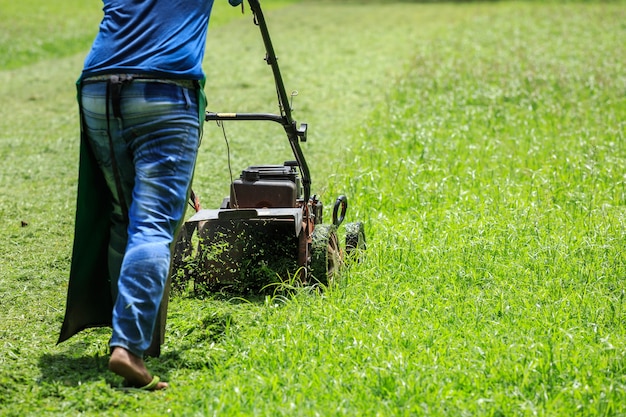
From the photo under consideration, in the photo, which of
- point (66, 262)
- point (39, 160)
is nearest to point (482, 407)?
point (66, 262)

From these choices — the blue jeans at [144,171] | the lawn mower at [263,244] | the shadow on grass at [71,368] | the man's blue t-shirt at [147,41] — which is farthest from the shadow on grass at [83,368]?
the man's blue t-shirt at [147,41]

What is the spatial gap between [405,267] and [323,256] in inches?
24.8

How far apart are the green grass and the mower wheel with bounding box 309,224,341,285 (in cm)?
9

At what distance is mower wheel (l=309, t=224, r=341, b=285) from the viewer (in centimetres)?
516

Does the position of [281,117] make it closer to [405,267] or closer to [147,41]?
[405,267]

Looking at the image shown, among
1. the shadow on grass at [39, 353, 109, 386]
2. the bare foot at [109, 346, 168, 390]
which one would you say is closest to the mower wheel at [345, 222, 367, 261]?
the shadow on grass at [39, 353, 109, 386]

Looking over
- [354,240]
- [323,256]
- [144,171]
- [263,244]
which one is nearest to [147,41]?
[144,171]

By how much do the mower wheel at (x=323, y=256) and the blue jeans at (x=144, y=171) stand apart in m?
1.13

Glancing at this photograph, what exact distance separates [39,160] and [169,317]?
4.75 m

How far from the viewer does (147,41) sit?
4117 mm

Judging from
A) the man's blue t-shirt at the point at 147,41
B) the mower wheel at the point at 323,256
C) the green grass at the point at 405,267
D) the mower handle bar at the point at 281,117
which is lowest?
the green grass at the point at 405,267

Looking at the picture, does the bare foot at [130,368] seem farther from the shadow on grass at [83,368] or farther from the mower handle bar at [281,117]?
the mower handle bar at [281,117]

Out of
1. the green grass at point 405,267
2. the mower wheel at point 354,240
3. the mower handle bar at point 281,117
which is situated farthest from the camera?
the mower wheel at point 354,240

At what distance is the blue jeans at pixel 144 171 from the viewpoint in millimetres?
3939
